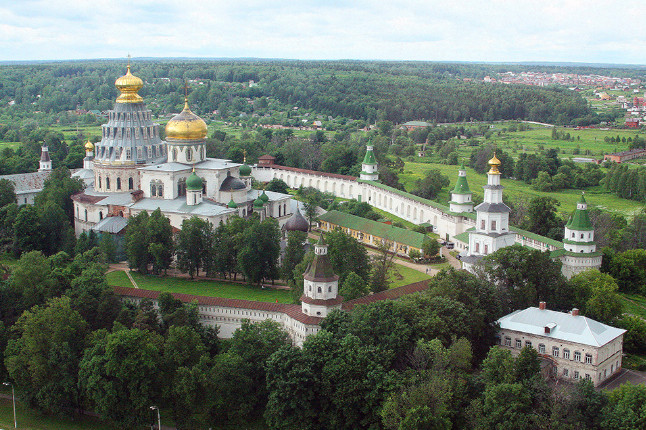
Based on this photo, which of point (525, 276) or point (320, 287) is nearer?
point (320, 287)

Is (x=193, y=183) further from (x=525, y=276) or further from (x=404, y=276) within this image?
(x=525, y=276)

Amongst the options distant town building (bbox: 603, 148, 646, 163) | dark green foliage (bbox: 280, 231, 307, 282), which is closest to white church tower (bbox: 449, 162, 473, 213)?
dark green foliage (bbox: 280, 231, 307, 282)

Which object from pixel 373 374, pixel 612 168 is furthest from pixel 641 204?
pixel 373 374

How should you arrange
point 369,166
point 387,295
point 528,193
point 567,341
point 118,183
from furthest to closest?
point 528,193 → point 369,166 → point 118,183 → point 387,295 → point 567,341

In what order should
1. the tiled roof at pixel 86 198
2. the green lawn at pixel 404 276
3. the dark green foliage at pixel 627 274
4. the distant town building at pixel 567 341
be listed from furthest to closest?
the tiled roof at pixel 86 198, the green lawn at pixel 404 276, the dark green foliage at pixel 627 274, the distant town building at pixel 567 341

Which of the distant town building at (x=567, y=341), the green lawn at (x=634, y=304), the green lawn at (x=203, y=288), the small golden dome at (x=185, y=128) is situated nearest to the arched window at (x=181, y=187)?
the small golden dome at (x=185, y=128)

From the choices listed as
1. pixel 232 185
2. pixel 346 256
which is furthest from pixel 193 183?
pixel 346 256

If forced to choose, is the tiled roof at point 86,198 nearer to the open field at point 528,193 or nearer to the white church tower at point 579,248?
the white church tower at point 579,248
